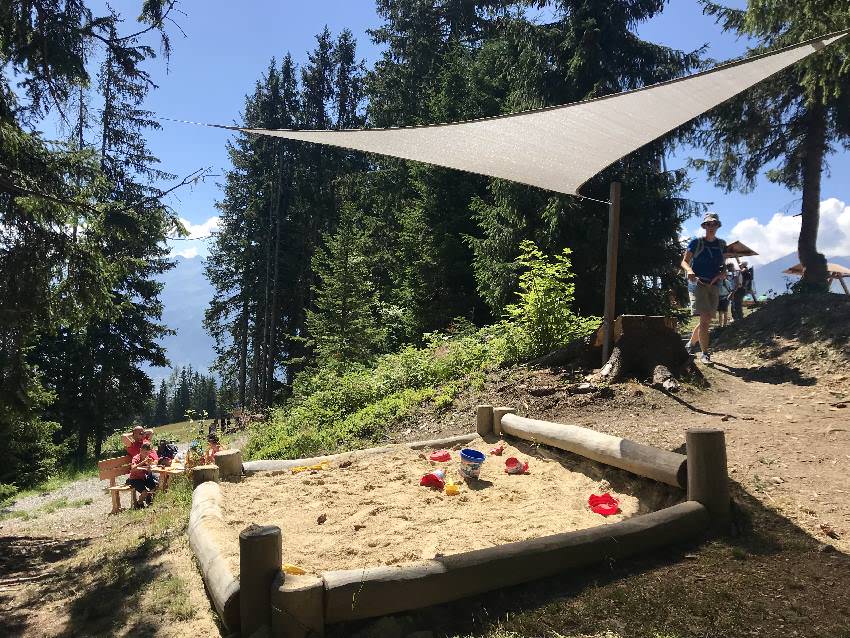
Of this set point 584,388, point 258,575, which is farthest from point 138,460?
point 584,388

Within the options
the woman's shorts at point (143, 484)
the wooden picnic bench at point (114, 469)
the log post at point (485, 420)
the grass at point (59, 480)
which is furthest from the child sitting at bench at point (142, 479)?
the grass at point (59, 480)

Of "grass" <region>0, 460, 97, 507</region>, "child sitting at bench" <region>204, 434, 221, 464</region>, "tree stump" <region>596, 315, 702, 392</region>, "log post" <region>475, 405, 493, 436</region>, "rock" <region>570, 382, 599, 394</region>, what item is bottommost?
"grass" <region>0, 460, 97, 507</region>

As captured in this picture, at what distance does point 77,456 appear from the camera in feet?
59.1

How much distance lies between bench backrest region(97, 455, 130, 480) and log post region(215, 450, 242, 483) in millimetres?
3605

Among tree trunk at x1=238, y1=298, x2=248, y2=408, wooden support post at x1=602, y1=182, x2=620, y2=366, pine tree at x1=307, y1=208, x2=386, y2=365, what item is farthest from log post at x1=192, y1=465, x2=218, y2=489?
tree trunk at x1=238, y1=298, x2=248, y2=408

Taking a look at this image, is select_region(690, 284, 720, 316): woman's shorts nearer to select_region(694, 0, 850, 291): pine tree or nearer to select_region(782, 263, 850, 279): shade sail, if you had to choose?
select_region(694, 0, 850, 291): pine tree

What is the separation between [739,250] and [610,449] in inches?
517

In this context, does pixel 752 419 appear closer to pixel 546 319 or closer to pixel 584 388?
pixel 584 388

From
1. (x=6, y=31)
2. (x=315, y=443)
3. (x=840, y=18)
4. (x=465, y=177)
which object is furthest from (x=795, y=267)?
(x=6, y=31)

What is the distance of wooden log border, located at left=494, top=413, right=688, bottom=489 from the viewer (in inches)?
137

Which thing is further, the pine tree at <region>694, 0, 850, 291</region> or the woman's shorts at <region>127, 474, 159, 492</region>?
the pine tree at <region>694, 0, 850, 291</region>

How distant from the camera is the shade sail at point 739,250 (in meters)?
14.5

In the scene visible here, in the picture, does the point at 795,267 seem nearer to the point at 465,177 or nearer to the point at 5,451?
the point at 465,177

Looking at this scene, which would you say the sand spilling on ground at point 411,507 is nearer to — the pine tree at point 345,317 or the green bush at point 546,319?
the green bush at point 546,319
